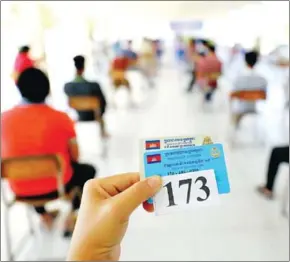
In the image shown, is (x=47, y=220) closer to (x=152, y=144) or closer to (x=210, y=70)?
(x=152, y=144)

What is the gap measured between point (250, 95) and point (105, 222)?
2.55 metres

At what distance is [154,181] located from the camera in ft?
1.82

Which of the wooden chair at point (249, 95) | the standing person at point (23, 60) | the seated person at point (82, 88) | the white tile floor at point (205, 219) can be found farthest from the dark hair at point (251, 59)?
the standing person at point (23, 60)

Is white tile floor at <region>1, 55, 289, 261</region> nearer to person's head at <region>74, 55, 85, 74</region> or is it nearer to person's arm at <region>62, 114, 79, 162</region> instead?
person's arm at <region>62, 114, 79, 162</region>

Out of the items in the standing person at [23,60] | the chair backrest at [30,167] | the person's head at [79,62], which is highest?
the standing person at [23,60]

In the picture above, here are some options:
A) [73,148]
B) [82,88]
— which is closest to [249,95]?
[82,88]

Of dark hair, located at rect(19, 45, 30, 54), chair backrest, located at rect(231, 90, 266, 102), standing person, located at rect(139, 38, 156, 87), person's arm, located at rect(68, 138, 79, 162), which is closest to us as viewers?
person's arm, located at rect(68, 138, 79, 162)

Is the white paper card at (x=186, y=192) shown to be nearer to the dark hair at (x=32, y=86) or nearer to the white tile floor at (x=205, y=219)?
the white tile floor at (x=205, y=219)

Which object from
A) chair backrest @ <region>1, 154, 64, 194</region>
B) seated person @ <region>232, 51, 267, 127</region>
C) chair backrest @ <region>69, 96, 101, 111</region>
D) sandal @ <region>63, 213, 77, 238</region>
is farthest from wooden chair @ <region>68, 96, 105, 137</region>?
chair backrest @ <region>1, 154, 64, 194</region>

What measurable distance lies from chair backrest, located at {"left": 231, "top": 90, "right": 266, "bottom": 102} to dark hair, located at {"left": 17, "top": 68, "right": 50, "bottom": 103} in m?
1.83

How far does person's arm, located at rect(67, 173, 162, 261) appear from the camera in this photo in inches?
20.1

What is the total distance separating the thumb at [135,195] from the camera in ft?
1.74

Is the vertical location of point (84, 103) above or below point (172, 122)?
above

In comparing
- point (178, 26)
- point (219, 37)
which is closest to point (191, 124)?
point (219, 37)
